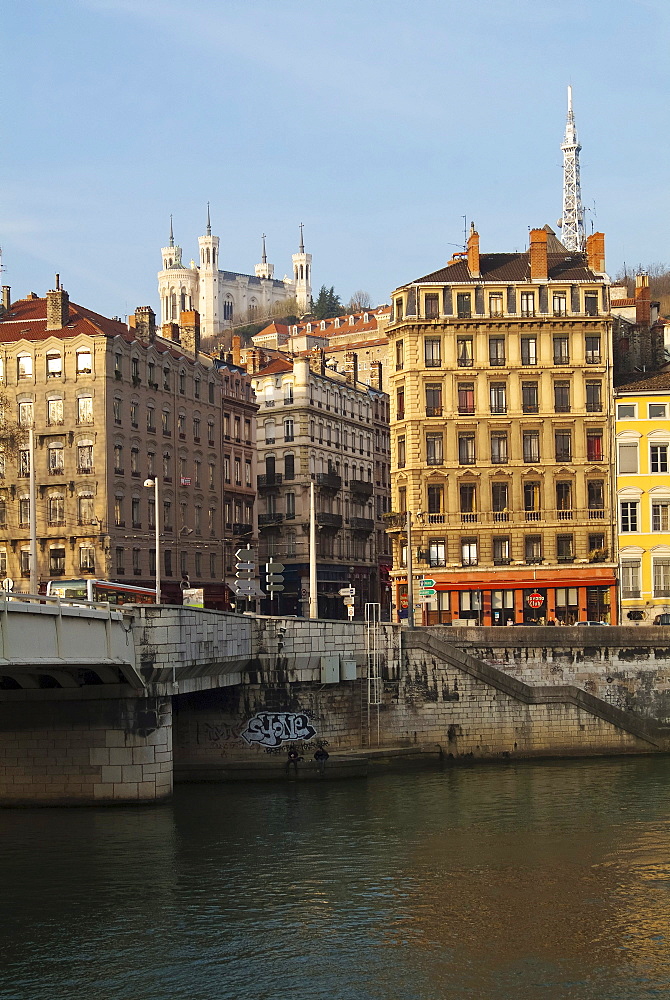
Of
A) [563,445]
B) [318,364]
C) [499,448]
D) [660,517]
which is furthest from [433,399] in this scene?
[318,364]

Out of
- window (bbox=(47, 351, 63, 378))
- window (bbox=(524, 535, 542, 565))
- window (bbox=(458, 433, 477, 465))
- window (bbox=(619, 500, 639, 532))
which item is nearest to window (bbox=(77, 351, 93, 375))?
window (bbox=(47, 351, 63, 378))

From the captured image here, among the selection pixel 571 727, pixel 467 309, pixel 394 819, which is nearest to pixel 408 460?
pixel 467 309

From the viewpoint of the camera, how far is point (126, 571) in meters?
→ 97.5

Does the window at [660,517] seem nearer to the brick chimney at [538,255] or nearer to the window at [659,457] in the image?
the window at [659,457]

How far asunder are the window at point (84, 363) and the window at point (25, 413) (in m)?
4.38

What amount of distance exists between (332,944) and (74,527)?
6207 cm

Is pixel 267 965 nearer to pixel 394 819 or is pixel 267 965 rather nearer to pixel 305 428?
pixel 394 819

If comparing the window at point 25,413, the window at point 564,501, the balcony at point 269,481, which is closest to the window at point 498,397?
the window at point 564,501

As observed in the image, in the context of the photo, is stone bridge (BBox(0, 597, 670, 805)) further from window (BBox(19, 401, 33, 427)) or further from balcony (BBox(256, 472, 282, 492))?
balcony (BBox(256, 472, 282, 492))

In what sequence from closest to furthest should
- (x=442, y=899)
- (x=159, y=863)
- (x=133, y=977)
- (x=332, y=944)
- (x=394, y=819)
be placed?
(x=133, y=977) → (x=332, y=944) → (x=442, y=899) → (x=159, y=863) → (x=394, y=819)

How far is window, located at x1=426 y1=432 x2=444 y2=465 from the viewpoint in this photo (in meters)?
94.2

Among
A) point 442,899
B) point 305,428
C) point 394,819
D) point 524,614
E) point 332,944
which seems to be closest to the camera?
point 332,944

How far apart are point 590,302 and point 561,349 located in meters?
4.07

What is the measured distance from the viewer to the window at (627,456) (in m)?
93.6
